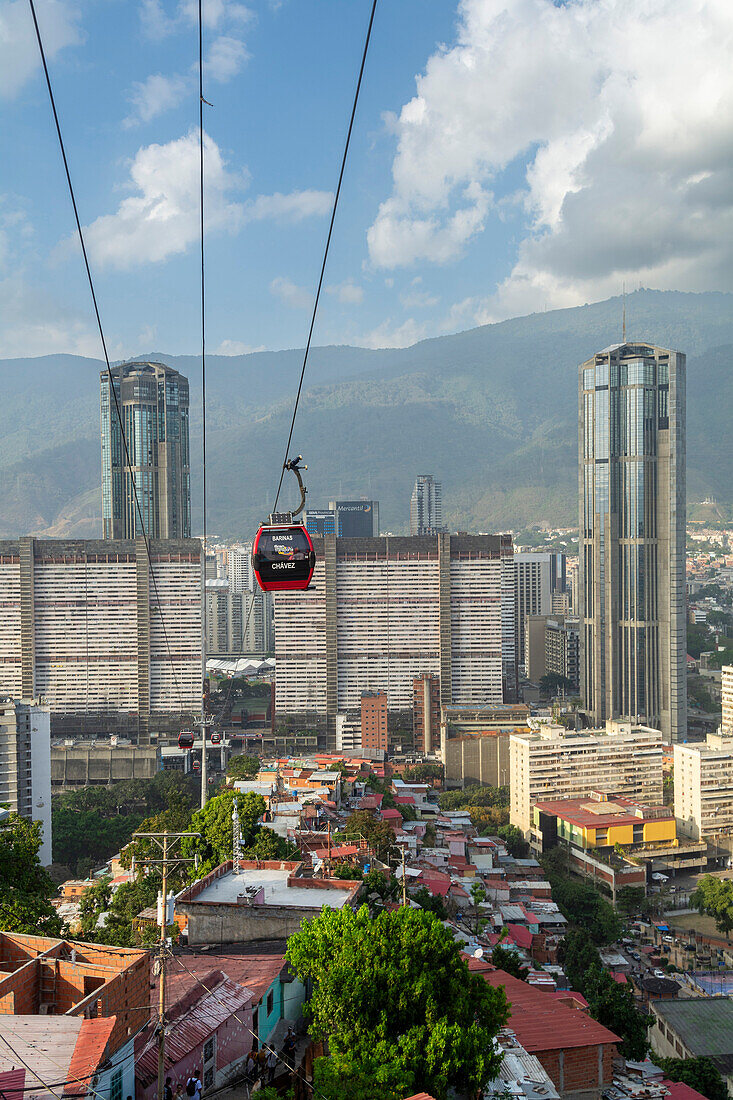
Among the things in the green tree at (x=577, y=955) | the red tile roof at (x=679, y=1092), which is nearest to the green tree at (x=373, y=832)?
the green tree at (x=577, y=955)

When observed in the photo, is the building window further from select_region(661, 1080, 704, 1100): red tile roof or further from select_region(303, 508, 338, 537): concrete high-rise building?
select_region(303, 508, 338, 537): concrete high-rise building

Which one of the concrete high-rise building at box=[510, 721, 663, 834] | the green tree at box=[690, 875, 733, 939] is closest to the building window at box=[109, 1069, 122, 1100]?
the green tree at box=[690, 875, 733, 939]

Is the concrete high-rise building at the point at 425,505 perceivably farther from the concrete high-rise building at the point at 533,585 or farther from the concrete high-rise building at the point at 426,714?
the concrete high-rise building at the point at 426,714

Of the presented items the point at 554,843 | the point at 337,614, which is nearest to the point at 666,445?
the point at 337,614

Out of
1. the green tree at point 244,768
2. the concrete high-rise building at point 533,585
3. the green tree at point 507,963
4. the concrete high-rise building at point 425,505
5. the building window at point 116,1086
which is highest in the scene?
the concrete high-rise building at point 425,505

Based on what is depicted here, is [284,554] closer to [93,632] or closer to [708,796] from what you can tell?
[708,796]

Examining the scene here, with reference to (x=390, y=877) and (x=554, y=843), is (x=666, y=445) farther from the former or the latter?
(x=390, y=877)
